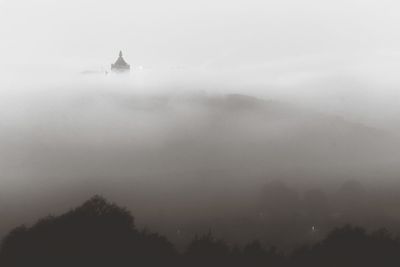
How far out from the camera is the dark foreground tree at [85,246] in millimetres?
81312

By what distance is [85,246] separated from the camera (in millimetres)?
87250

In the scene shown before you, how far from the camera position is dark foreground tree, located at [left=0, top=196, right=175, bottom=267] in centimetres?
8131

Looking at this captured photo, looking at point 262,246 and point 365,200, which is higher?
point 365,200

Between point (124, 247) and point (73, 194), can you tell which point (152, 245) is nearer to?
point (124, 247)

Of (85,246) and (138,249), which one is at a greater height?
(85,246)

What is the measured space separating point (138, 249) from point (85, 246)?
9.42 meters

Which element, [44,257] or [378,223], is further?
[378,223]

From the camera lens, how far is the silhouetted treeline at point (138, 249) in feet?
273

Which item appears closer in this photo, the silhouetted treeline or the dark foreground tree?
the dark foreground tree

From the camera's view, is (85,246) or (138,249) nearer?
(85,246)

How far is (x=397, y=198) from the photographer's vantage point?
158 meters

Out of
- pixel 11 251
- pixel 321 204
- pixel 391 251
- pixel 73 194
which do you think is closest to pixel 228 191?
pixel 321 204

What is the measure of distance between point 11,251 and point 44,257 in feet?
24.8

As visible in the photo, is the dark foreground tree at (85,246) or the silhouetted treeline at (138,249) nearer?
the dark foreground tree at (85,246)
